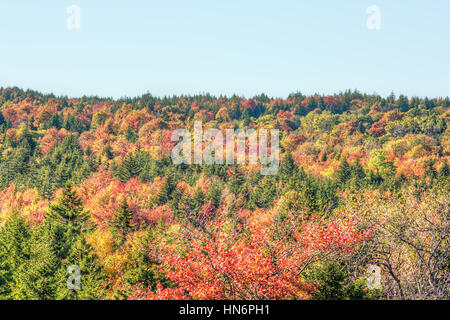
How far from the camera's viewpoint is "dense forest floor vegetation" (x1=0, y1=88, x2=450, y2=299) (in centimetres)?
1767

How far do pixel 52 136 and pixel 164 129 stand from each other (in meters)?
31.8

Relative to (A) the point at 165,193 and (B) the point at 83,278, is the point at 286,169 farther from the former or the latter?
(B) the point at 83,278

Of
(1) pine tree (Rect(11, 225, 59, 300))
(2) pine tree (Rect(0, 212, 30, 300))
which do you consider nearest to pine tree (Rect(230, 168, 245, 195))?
(2) pine tree (Rect(0, 212, 30, 300))

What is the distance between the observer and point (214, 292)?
1655 cm

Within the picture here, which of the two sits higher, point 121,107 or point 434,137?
point 121,107

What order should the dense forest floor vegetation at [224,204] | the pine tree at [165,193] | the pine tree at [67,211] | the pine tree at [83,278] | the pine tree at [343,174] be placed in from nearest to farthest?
the dense forest floor vegetation at [224,204] < the pine tree at [83,278] < the pine tree at [67,211] < the pine tree at [165,193] < the pine tree at [343,174]

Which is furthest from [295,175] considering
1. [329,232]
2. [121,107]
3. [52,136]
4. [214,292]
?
[121,107]

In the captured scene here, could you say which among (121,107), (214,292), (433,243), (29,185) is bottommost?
(29,185)

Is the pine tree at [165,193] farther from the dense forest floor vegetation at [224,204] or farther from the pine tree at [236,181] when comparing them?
the pine tree at [236,181]

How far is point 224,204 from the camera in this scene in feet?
211

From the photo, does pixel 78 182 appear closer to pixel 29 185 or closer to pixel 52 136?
pixel 29 185

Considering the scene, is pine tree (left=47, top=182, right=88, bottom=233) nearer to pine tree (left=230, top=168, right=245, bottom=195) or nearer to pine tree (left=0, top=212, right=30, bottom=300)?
pine tree (left=0, top=212, right=30, bottom=300)

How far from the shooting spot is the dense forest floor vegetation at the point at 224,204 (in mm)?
17672

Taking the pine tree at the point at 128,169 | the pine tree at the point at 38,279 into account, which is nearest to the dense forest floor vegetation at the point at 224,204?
the pine tree at the point at 38,279
